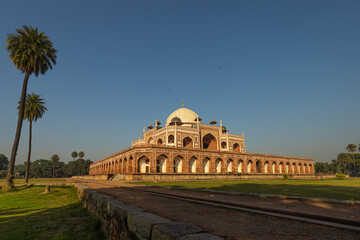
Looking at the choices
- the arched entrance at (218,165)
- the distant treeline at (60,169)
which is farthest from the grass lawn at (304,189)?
the distant treeline at (60,169)

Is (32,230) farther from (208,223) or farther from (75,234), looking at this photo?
(208,223)

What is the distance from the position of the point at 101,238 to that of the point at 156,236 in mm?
3609

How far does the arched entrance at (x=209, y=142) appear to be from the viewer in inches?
1976

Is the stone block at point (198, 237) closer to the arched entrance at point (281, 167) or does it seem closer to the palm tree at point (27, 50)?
the palm tree at point (27, 50)

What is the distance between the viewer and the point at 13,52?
23219mm

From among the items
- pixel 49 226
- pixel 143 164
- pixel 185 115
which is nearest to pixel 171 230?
pixel 49 226

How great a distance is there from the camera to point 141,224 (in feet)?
11.0

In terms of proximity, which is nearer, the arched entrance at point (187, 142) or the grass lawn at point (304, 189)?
the grass lawn at point (304, 189)

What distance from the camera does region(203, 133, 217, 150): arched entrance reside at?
5019 cm

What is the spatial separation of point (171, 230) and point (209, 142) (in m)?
49.9

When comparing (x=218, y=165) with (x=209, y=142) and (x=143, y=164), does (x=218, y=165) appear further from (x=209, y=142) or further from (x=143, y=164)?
(x=143, y=164)

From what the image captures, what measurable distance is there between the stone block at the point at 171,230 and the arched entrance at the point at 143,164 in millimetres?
32518

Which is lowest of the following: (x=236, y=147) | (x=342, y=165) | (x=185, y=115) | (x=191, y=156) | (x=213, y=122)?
(x=342, y=165)

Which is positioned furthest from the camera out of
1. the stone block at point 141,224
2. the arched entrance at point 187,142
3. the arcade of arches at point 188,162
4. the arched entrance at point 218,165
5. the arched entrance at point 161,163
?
the arched entrance at point 187,142
